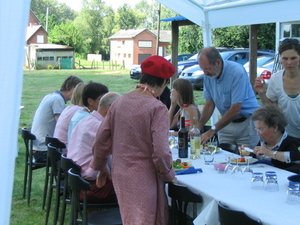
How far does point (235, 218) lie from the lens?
7.34ft

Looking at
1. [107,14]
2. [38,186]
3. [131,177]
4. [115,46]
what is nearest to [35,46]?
[115,46]

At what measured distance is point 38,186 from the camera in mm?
5805

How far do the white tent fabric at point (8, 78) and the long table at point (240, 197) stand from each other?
1213mm

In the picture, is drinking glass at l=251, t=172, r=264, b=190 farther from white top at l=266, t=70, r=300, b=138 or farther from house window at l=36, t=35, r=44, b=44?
house window at l=36, t=35, r=44, b=44

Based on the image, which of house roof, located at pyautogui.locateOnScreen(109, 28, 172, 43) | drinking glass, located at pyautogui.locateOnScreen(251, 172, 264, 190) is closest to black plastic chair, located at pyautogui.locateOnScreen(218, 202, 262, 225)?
drinking glass, located at pyautogui.locateOnScreen(251, 172, 264, 190)

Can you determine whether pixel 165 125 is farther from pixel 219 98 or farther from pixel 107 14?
pixel 107 14

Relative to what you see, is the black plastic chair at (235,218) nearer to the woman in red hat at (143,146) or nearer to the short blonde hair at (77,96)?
the woman in red hat at (143,146)

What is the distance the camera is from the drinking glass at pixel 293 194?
8.40 feet

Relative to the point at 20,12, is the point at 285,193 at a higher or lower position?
lower

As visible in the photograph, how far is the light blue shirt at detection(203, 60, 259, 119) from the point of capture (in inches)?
179

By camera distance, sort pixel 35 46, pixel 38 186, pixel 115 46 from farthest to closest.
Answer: pixel 115 46 → pixel 35 46 → pixel 38 186

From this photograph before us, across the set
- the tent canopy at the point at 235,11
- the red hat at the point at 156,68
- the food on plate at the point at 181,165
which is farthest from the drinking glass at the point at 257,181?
the tent canopy at the point at 235,11

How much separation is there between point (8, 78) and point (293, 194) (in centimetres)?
172

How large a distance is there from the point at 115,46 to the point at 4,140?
177 feet
